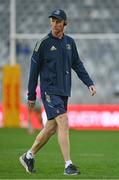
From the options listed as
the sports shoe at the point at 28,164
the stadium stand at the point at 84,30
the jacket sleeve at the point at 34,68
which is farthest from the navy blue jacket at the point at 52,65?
the stadium stand at the point at 84,30

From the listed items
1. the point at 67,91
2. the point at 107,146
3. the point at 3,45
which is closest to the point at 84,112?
the point at 3,45

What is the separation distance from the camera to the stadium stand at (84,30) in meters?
32.4

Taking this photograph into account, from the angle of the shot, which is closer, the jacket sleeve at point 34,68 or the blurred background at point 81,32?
the jacket sleeve at point 34,68

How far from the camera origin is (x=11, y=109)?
95.9 ft

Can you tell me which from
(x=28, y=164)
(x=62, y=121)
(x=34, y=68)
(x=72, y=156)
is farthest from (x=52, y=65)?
(x=72, y=156)

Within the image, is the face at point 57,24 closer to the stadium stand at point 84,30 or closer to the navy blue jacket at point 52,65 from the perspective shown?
the navy blue jacket at point 52,65

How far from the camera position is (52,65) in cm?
1219

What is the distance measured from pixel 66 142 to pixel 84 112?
16.7 m

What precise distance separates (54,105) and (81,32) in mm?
21107

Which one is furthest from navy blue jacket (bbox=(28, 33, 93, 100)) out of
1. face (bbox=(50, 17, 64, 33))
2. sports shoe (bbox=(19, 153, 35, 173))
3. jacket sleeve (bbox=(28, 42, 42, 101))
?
sports shoe (bbox=(19, 153, 35, 173))

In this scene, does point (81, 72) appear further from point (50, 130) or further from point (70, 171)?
point (70, 171)

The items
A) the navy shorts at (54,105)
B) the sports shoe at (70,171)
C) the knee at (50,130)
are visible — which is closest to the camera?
the sports shoe at (70,171)

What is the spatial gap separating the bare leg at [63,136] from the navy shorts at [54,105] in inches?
3.3

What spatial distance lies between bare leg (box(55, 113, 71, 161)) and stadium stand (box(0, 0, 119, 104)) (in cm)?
2001
